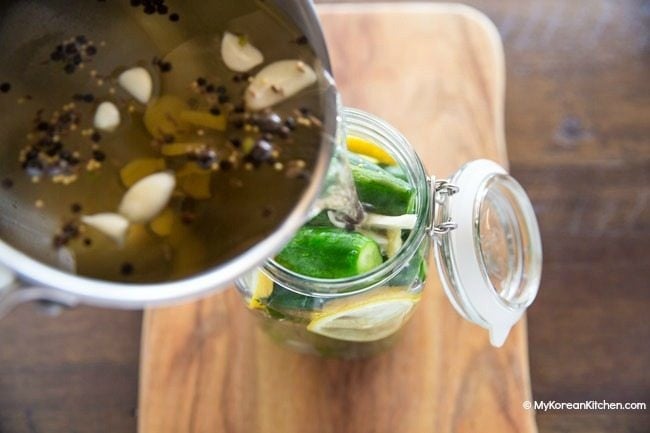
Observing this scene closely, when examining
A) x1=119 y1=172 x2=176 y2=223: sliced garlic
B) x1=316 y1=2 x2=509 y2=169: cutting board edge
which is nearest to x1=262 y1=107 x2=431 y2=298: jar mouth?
x1=119 y1=172 x2=176 y2=223: sliced garlic

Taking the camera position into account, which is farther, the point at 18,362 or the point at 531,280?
the point at 18,362

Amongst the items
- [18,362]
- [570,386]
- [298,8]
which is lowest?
[570,386]

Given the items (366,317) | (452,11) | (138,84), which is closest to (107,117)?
(138,84)

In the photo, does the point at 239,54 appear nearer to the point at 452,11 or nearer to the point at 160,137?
the point at 160,137

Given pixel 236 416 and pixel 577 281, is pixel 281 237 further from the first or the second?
pixel 577 281

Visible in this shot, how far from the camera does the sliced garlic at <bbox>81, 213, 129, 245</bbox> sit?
20.4 inches

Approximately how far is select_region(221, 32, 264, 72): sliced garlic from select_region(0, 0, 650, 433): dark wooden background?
41cm

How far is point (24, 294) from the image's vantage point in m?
0.45

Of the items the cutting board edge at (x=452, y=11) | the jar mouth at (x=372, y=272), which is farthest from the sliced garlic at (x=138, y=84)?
the cutting board edge at (x=452, y=11)

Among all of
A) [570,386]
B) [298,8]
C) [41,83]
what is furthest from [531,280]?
[41,83]

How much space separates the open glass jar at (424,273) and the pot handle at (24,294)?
0.18 metres

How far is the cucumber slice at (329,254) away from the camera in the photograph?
0.60 m

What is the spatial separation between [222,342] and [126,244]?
28 centimetres

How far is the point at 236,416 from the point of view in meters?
0.74
